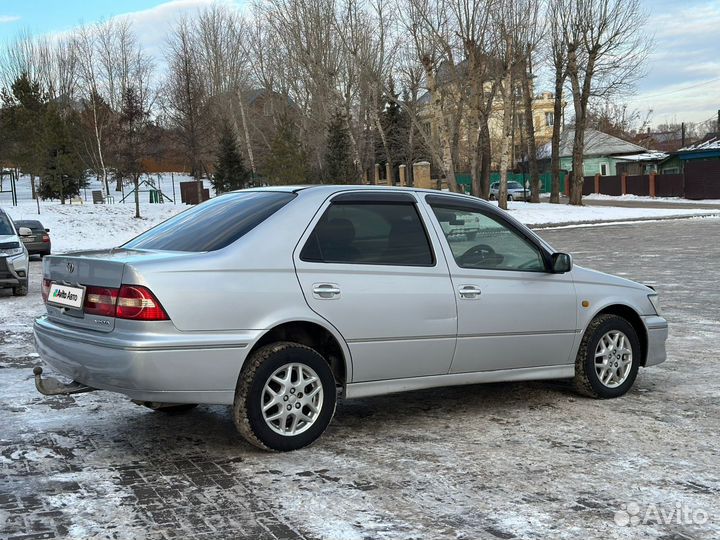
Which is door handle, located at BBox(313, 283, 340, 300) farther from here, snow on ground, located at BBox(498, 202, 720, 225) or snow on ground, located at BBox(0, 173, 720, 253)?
snow on ground, located at BBox(498, 202, 720, 225)

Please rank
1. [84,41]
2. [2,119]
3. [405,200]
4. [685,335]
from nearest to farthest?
1. [405,200]
2. [685,335]
3. [2,119]
4. [84,41]

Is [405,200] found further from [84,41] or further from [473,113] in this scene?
[84,41]

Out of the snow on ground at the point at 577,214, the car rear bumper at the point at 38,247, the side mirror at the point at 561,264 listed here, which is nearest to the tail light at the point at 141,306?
the side mirror at the point at 561,264

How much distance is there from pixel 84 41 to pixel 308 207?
218 ft

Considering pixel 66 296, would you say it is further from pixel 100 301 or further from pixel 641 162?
pixel 641 162

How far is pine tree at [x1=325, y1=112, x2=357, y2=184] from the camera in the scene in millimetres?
40219

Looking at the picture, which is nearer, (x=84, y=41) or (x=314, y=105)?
(x=314, y=105)

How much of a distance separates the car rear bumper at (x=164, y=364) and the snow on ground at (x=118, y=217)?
83.2ft

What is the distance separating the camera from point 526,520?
3.97 meters

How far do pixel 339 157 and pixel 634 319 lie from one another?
34.3m

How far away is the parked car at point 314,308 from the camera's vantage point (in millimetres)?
4727

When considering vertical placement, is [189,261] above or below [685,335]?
above

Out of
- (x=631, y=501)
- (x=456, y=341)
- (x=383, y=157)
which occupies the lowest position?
(x=631, y=501)

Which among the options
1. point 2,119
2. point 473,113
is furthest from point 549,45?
point 2,119
